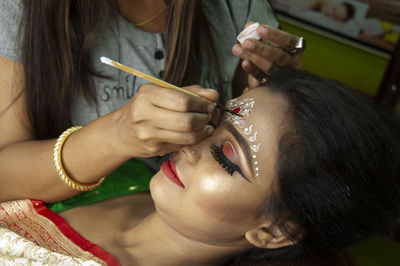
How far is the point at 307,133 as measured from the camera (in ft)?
2.52

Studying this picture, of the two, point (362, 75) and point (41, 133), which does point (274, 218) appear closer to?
point (41, 133)

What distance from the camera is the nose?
0.84 meters

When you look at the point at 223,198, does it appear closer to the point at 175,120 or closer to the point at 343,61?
the point at 175,120

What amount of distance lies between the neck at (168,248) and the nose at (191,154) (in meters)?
0.22

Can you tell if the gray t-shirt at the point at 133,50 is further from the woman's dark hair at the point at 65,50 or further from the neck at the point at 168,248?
the neck at the point at 168,248

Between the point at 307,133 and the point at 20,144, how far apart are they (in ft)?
2.62

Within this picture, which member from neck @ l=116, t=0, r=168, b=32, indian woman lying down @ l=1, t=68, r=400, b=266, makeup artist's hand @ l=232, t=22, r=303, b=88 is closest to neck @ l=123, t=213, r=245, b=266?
indian woman lying down @ l=1, t=68, r=400, b=266

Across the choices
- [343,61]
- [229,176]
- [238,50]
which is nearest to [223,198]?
[229,176]

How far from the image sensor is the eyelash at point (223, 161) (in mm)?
796

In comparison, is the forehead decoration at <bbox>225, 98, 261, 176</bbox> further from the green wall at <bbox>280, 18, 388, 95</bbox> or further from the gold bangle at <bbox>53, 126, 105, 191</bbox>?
the green wall at <bbox>280, 18, 388, 95</bbox>

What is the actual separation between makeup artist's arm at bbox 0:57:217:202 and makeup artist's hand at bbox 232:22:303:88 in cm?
28

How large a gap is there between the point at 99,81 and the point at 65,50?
0.56ft

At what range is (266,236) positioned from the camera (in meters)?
0.84

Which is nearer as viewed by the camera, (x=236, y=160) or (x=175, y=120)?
(x=175, y=120)
